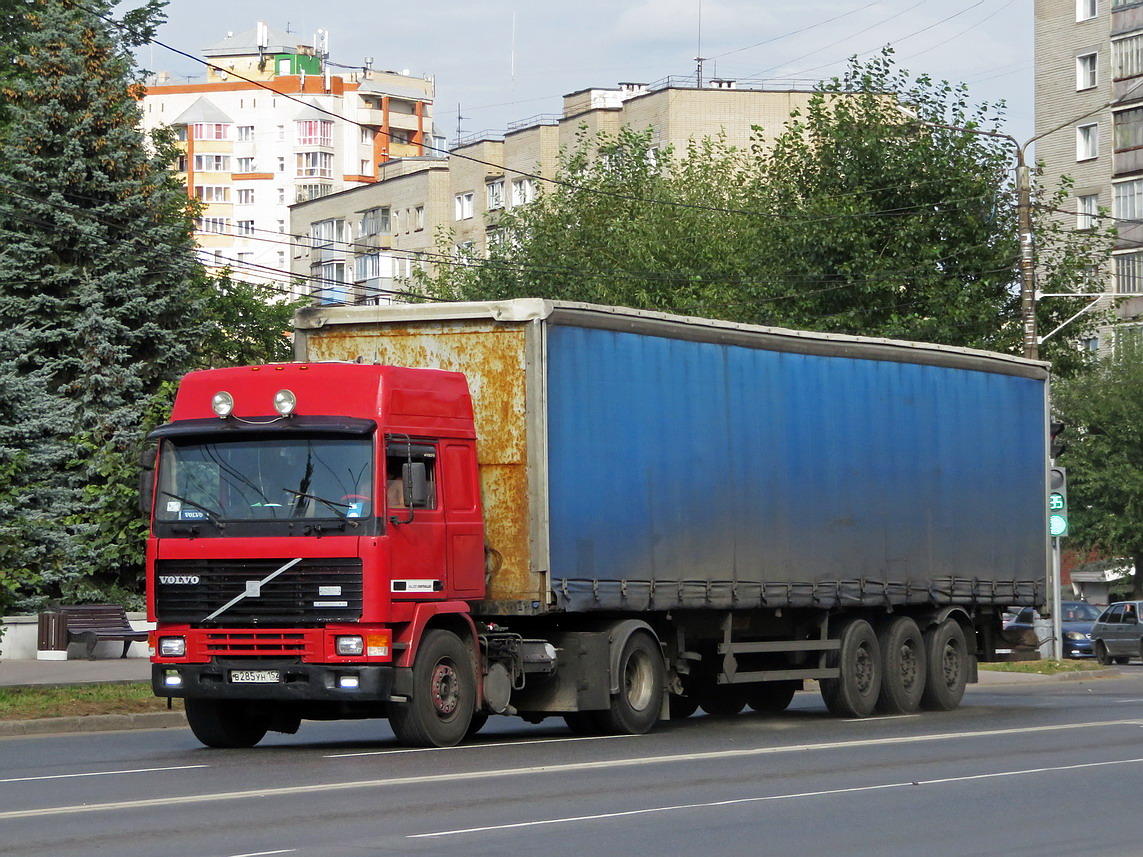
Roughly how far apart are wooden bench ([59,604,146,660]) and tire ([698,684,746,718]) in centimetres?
1271

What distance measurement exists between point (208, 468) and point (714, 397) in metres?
5.14

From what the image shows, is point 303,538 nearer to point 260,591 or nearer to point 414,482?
point 260,591

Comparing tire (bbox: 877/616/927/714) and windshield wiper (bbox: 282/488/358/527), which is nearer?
windshield wiper (bbox: 282/488/358/527)

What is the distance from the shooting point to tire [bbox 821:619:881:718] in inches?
813

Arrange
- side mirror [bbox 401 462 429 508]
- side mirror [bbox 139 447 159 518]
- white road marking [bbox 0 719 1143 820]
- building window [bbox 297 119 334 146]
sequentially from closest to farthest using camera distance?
1. white road marking [bbox 0 719 1143 820]
2. side mirror [bbox 401 462 429 508]
3. side mirror [bbox 139 447 159 518]
4. building window [bbox 297 119 334 146]

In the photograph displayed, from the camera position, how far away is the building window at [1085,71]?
79.2 m

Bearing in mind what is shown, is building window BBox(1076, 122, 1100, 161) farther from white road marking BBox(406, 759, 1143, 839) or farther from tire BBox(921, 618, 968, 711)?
white road marking BBox(406, 759, 1143, 839)

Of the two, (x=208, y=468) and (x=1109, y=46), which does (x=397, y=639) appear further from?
(x=1109, y=46)

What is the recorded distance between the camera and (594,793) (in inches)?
505

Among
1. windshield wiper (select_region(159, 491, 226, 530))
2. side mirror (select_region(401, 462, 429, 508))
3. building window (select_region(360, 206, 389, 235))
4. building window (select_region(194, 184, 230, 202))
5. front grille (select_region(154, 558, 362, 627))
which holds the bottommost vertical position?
front grille (select_region(154, 558, 362, 627))

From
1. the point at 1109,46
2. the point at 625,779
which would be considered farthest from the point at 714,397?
the point at 1109,46

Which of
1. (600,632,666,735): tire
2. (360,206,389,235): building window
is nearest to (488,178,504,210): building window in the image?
(360,206,389,235): building window

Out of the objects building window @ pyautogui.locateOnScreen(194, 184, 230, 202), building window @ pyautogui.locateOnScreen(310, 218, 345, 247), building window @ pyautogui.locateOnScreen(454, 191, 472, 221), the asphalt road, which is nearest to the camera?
the asphalt road

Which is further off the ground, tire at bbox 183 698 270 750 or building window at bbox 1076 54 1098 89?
building window at bbox 1076 54 1098 89
